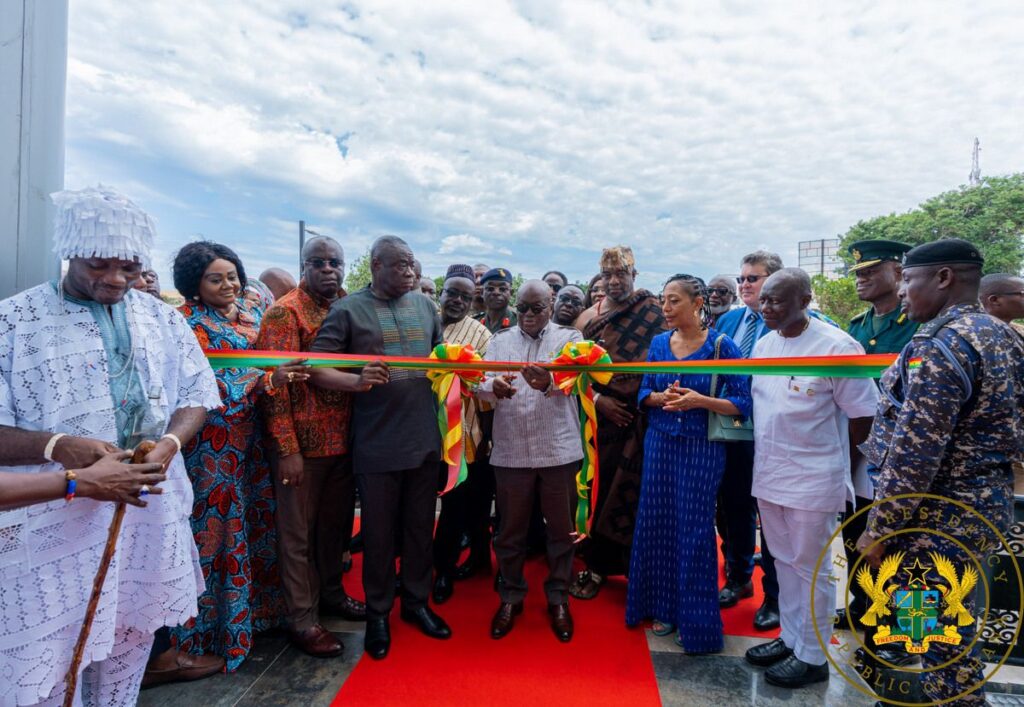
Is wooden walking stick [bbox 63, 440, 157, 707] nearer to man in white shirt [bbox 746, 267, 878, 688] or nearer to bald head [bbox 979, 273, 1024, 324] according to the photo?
man in white shirt [bbox 746, 267, 878, 688]

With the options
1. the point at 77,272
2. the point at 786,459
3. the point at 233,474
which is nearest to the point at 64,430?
the point at 77,272

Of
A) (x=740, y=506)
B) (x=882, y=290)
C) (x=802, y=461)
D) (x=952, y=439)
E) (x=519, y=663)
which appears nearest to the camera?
(x=952, y=439)

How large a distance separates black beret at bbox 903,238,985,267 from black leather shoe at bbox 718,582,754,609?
102 inches

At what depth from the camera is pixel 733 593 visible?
378 cm

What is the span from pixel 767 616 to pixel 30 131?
15.6 ft

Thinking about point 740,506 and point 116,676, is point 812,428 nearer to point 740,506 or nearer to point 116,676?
point 740,506

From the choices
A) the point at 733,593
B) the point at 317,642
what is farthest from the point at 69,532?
the point at 733,593

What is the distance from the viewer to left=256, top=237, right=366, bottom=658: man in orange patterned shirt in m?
2.97

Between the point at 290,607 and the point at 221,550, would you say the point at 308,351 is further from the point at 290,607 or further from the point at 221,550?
the point at 290,607

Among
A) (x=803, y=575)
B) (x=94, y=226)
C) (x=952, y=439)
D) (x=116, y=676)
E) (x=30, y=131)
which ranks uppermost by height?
(x=30, y=131)

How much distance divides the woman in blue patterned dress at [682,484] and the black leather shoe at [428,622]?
3.77 feet

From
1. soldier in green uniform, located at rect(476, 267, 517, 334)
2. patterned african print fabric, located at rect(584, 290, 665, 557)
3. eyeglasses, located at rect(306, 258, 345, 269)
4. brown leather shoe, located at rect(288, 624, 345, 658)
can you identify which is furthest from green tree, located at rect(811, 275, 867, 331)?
brown leather shoe, located at rect(288, 624, 345, 658)

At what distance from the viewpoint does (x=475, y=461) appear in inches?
A: 154

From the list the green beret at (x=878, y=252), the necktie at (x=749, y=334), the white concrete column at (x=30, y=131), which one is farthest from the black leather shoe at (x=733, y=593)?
the white concrete column at (x=30, y=131)
